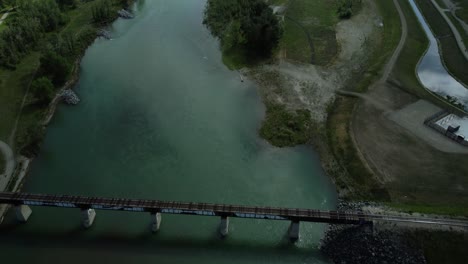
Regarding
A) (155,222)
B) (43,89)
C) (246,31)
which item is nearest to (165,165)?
(155,222)

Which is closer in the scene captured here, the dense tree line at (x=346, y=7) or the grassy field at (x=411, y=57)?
the grassy field at (x=411, y=57)

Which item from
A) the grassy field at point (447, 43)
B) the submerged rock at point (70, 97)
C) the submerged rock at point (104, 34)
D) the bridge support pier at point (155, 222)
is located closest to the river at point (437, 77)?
the grassy field at point (447, 43)

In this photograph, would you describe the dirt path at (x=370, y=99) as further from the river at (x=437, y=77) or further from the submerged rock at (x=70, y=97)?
the submerged rock at (x=70, y=97)

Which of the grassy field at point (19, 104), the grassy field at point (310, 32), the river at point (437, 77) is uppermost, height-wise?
the grassy field at point (19, 104)

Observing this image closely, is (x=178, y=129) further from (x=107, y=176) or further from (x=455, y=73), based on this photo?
A: (x=455, y=73)

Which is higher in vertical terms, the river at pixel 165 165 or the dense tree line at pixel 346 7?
the dense tree line at pixel 346 7

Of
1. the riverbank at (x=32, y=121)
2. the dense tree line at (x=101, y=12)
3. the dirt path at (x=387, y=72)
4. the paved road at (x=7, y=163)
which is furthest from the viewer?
the dense tree line at (x=101, y=12)
